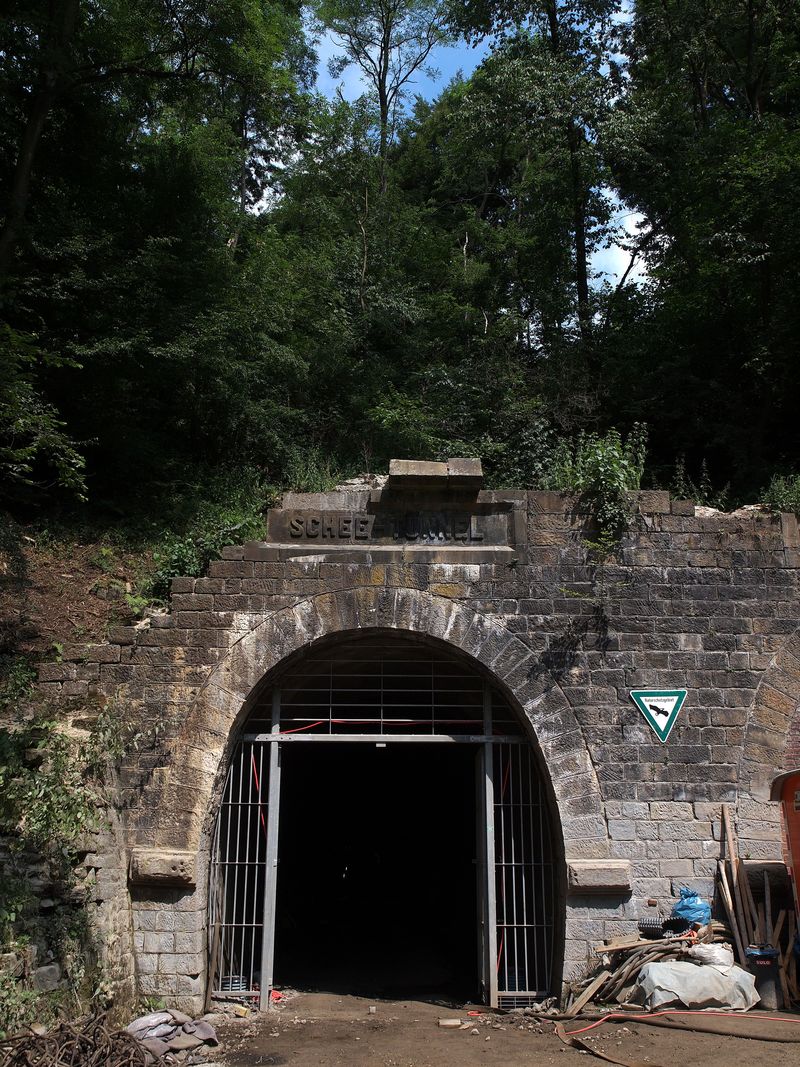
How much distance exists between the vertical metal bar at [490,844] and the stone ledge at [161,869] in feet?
8.53

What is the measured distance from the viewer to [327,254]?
17.3 meters

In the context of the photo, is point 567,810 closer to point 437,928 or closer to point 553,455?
point 553,455

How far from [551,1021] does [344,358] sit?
11.8 meters

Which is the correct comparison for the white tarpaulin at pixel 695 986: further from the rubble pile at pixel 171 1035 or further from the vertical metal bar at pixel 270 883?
the rubble pile at pixel 171 1035

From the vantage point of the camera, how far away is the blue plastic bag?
6.78m

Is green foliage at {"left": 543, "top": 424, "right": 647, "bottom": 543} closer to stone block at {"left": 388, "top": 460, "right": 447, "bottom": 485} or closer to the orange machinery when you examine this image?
stone block at {"left": 388, "top": 460, "right": 447, "bottom": 485}

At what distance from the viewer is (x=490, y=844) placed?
757 cm

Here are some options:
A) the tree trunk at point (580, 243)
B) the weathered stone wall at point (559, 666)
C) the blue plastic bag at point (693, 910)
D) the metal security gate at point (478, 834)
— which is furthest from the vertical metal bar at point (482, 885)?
the tree trunk at point (580, 243)

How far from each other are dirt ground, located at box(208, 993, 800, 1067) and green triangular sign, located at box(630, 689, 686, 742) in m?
2.23

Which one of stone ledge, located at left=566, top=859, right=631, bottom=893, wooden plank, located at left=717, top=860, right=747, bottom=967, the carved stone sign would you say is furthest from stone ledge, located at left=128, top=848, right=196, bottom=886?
wooden plank, located at left=717, top=860, right=747, bottom=967

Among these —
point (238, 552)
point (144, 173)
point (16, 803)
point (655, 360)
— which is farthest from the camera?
point (655, 360)

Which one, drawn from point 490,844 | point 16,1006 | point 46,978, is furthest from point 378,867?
point 16,1006

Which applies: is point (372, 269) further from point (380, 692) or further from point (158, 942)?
point (158, 942)

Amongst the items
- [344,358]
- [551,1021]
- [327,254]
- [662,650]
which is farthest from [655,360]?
[551,1021]
